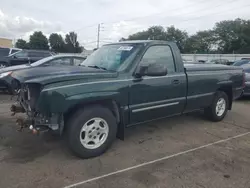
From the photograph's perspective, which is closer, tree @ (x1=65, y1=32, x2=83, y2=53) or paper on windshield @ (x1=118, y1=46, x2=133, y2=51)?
paper on windshield @ (x1=118, y1=46, x2=133, y2=51)

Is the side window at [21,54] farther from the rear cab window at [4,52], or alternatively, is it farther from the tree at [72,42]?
the tree at [72,42]

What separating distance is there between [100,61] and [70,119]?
60.5 inches

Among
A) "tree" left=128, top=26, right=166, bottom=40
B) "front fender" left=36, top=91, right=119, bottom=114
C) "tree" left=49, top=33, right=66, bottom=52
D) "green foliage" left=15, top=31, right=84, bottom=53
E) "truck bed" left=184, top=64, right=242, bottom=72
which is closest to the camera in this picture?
"front fender" left=36, top=91, right=119, bottom=114

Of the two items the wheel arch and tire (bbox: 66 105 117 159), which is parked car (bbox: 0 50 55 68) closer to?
the wheel arch

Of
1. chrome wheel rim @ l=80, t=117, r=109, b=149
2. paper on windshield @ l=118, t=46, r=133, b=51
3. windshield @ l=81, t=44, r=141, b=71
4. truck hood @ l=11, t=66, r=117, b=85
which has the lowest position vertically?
chrome wheel rim @ l=80, t=117, r=109, b=149

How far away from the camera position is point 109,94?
13.1 ft

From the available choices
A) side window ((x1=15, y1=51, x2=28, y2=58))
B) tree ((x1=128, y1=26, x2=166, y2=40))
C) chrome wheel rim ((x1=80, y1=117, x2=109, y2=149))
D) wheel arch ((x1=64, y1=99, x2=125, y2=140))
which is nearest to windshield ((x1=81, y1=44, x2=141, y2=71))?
wheel arch ((x1=64, y1=99, x2=125, y2=140))

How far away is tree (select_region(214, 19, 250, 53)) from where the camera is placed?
196ft

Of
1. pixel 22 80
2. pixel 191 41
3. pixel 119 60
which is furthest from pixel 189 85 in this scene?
pixel 191 41

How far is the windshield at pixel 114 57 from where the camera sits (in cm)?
449

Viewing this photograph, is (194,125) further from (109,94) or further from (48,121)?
(48,121)

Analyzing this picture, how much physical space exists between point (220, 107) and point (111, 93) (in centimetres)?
342

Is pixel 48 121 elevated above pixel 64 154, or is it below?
above

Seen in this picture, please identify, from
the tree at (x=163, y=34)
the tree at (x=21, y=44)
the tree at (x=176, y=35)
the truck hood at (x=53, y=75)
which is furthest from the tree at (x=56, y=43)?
the truck hood at (x=53, y=75)
